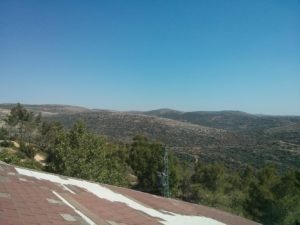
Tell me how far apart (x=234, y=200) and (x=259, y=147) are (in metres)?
53.7

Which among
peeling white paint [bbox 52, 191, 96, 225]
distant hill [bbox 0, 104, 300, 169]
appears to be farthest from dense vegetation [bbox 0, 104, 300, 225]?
distant hill [bbox 0, 104, 300, 169]

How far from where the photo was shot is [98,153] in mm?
31812

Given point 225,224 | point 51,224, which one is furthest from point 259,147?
point 51,224

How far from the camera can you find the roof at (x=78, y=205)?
691 cm

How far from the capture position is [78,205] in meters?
8.58

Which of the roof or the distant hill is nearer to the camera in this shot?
the roof

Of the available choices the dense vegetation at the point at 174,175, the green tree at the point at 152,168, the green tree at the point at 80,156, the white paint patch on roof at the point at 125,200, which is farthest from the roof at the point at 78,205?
the green tree at the point at 152,168

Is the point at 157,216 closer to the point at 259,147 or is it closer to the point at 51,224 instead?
the point at 51,224

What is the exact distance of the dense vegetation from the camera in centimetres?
3081

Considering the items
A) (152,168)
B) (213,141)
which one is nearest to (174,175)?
(152,168)

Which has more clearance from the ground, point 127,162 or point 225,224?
point 225,224

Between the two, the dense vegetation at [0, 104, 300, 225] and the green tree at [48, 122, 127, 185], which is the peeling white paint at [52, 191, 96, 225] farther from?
the green tree at [48, 122, 127, 185]

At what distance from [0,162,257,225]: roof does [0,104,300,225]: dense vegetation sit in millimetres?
15727

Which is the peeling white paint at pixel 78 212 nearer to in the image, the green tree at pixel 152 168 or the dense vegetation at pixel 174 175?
the dense vegetation at pixel 174 175
